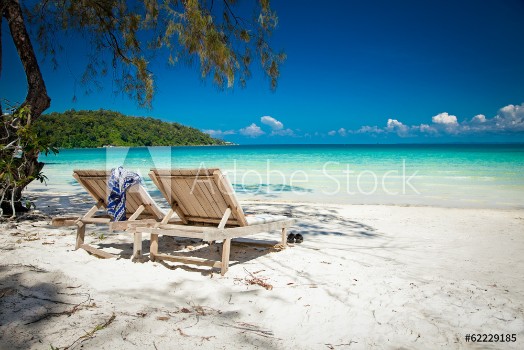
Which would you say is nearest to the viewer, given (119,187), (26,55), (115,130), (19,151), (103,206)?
(119,187)

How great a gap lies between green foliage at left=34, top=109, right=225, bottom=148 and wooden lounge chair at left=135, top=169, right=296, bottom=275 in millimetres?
28186

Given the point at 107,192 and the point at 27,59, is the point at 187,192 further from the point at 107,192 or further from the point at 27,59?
the point at 27,59

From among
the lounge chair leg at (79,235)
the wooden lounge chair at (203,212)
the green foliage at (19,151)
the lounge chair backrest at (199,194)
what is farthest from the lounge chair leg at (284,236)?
the green foliage at (19,151)

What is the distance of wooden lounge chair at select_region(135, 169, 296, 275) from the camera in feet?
11.8

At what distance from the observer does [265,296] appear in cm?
306

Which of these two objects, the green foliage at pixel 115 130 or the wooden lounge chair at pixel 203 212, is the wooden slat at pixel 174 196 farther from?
the green foliage at pixel 115 130

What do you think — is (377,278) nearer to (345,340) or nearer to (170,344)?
(345,340)

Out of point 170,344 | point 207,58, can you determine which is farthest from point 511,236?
point 170,344

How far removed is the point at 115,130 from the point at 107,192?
4970 cm

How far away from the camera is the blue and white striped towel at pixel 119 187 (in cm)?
402

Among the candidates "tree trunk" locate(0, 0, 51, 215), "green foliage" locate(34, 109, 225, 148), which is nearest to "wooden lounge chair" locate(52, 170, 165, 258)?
"tree trunk" locate(0, 0, 51, 215)

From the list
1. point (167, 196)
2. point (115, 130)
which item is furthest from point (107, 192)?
point (115, 130)

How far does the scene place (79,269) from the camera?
3.59m

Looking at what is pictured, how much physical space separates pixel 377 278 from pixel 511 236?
340cm
